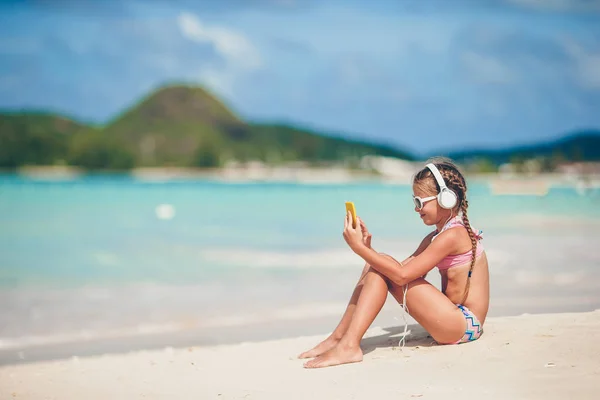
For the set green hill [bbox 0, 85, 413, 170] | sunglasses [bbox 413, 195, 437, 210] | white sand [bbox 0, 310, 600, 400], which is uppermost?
green hill [bbox 0, 85, 413, 170]

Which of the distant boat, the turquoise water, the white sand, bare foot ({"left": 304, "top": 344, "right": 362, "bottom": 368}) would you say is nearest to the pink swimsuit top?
the white sand

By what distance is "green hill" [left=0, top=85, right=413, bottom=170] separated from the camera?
140 meters

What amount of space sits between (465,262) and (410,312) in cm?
48

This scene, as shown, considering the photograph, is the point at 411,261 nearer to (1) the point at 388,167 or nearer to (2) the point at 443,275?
(2) the point at 443,275

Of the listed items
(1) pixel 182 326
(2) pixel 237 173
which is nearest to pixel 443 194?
(1) pixel 182 326

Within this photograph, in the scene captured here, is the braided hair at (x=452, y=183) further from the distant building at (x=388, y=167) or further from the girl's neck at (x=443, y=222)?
the distant building at (x=388, y=167)

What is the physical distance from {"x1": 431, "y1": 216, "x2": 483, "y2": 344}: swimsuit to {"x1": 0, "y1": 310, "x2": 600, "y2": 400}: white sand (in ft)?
0.26

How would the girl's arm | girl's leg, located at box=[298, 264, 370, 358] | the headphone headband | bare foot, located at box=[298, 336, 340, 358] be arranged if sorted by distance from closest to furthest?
the girl's arm
the headphone headband
girl's leg, located at box=[298, 264, 370, 358]
bare foot, located at box=[298, 336, 340, 358]

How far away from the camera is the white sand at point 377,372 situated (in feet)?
13.4

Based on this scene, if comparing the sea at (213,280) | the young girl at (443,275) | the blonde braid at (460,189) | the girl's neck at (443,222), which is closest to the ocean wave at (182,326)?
the sea at (213,280)

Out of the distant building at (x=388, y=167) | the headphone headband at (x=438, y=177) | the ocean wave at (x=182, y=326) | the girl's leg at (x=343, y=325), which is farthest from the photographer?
the distant building at (x=388, y=167)

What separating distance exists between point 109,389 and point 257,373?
99cm

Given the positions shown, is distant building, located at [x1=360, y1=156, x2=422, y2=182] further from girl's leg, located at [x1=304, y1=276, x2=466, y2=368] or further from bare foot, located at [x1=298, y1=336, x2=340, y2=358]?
girl's leg, located at [x1=304, y1=276, x2=466, y2=368]

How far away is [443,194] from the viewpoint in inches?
182
